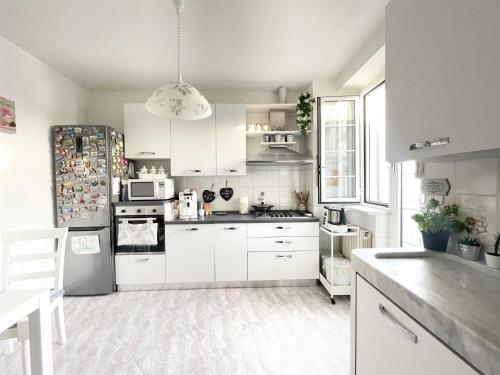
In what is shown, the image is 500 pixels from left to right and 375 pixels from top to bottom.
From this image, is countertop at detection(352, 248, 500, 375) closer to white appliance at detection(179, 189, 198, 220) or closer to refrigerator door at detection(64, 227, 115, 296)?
white appliance at detection(179, 189, 198, 220)

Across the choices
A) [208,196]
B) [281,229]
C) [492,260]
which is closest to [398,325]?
[492,260]

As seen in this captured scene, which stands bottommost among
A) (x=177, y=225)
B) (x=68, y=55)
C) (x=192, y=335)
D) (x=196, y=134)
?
(x=192, y=335)

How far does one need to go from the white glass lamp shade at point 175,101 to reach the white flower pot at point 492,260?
1.78 meters

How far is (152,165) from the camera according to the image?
3293 millimetres

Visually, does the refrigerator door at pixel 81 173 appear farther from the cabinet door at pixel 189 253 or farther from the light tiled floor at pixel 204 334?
the light tiled floor at pixel 204 334

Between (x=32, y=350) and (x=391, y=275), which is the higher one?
(x=391, y=275)

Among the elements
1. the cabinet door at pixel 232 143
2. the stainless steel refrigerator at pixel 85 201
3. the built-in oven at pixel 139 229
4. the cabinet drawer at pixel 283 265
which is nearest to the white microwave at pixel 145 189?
the built-in oven at pixel 139 229

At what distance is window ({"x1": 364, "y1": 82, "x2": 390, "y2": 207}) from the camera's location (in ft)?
8.33

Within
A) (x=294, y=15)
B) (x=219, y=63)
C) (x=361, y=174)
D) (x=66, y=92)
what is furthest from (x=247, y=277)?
(x=66, y=92)

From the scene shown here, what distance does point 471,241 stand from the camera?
111 centimetres

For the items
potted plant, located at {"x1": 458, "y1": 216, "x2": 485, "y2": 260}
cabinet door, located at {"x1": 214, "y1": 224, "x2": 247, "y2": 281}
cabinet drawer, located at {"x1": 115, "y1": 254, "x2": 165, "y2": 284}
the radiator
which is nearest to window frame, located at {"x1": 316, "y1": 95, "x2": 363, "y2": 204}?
the radiator

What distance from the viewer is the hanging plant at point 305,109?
2943 mm

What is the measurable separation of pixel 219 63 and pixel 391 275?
243 cm

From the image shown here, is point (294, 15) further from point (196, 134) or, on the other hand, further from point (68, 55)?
point (68, 55)
